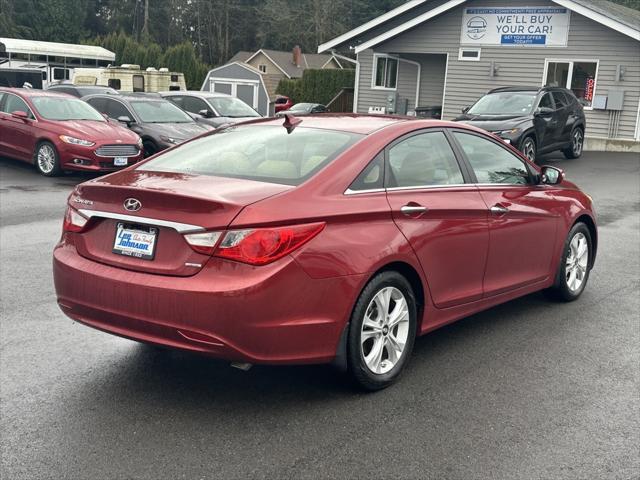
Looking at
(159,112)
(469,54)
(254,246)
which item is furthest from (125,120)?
(469,54)

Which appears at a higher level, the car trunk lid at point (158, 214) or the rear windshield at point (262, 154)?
the rear windshield at point (262, 154)

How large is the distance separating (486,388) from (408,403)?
0.54m

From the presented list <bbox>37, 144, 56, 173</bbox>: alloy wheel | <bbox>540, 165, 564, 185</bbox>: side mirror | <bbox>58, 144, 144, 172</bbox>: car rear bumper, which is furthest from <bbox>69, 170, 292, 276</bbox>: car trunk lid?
<bbox>37, 144, 56, 173</bbox>: alloy wheel

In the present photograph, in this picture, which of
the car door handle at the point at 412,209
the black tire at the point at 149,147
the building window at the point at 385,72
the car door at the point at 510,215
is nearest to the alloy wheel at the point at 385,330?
the car door handle at the point at 412,209

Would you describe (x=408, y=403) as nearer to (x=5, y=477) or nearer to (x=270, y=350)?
(x=270, y=350)

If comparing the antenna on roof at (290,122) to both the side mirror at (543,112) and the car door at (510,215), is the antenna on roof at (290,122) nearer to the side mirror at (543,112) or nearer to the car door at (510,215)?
the car door at (510,215)

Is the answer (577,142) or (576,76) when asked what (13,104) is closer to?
(577,142)

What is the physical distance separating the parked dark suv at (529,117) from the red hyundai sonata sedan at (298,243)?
10.6 m

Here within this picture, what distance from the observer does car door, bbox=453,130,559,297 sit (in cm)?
533

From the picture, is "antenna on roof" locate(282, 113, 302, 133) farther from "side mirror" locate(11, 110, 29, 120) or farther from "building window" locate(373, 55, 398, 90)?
"building window" locate(373, 55, 398, 90)

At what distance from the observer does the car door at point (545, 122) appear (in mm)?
16250

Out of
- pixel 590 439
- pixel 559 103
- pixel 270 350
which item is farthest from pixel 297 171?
pixel 559 103

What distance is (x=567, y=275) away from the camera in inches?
253

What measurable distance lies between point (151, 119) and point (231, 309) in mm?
13320
